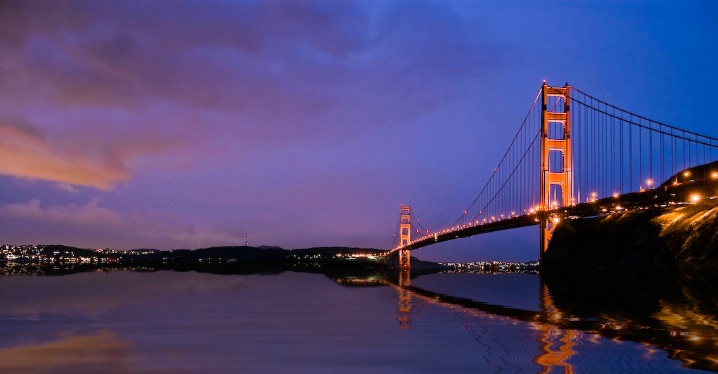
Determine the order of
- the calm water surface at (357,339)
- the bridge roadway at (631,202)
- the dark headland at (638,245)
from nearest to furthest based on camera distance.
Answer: the calm water surface at (357,339) → the bridge roadway at (631,202) → the dark headland at (638,245)

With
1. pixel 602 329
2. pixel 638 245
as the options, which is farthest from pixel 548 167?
pixel 602 329

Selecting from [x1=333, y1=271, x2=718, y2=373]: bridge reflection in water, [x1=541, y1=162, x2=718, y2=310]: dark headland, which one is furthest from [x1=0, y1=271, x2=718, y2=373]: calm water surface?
[x1=541, y1=162, x2=718, y2=310]: dark headland

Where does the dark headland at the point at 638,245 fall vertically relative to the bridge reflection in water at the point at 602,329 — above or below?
above

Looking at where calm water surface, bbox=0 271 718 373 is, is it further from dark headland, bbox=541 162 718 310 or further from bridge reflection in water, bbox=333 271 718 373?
dark headland, bbox=541 162 718 310

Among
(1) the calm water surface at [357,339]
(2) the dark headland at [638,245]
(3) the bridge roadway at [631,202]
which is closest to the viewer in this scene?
(1) the calm water surface at [357,339]

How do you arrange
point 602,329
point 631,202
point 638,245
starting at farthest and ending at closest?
point 638,245
point 631,202
point 602,329

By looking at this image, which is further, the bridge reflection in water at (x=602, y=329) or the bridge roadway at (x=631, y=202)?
the bridge roadway at (x=631, y=202)

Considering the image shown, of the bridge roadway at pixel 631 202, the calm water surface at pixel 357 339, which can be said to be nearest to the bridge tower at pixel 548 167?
the bridge roadway at pixel 631 202

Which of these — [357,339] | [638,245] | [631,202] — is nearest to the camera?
[357,339]

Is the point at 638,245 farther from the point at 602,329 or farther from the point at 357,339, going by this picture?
the point at 357,339

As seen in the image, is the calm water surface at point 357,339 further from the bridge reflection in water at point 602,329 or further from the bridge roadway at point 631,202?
the bridge roadway at point 631,202

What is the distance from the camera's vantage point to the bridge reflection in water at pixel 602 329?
43.4 feet

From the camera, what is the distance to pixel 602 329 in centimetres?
1856

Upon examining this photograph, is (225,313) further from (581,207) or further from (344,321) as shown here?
(581,207)
